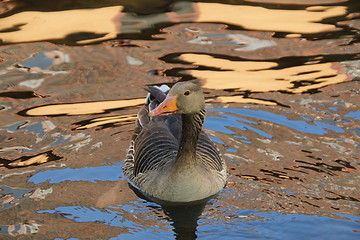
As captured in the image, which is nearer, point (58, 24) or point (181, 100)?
point (181, 100)

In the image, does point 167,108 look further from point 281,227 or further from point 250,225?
point 281,227

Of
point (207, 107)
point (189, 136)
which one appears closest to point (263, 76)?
point (207, 107)

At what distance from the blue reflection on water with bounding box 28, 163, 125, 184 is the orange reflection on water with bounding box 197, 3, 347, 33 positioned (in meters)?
6.89

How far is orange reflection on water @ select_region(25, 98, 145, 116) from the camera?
451 inches

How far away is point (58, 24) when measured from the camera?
15344mm

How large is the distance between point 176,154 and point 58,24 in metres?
7.16

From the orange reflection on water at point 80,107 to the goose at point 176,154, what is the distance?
181 cm

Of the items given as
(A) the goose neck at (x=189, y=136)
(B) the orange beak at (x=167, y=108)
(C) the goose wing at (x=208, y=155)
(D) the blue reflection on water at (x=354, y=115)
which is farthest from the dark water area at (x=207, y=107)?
(B) the orange beak at (x=167, y=108)

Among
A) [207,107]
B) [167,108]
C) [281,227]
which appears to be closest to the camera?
[281,227]

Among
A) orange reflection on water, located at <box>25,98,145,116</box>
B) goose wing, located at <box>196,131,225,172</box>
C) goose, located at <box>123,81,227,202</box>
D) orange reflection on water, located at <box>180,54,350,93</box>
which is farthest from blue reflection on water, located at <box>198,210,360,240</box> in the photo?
orange reflection on water, located at <box>180,54,350,93</box>

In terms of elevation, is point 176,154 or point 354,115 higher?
point 176,154

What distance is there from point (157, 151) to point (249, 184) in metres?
1.35

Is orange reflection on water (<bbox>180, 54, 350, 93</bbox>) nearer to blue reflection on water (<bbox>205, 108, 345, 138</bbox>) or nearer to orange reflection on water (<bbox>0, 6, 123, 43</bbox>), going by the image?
blue reflection on water (<bbox>205, 108, 345, 138</bbox>)

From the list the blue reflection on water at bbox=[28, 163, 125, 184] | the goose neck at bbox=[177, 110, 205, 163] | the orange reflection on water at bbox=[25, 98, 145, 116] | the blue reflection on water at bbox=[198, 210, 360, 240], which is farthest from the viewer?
the orange reflection on water at bbox=[25, 98, 145, 116]
